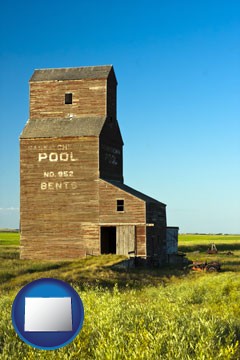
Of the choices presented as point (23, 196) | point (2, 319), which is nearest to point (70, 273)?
point (23, 196)

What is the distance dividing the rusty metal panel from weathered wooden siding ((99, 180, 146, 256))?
0.31 metres

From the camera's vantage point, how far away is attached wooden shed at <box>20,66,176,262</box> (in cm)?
4084

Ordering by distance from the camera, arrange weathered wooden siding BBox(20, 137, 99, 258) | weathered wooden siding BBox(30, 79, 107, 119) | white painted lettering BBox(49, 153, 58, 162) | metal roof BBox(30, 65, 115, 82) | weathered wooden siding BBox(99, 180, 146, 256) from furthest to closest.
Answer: metal roof BBox(30, 65, 115, 82) < weathered wooden siding BBox(30, 79, 107, 119) < white painted lettering BBox(49, 153, 58, 162) < weathered wooden siding BBox(20, 137, 99, 258) < weathered wooden siding BBox(99, 180, 146, 256)

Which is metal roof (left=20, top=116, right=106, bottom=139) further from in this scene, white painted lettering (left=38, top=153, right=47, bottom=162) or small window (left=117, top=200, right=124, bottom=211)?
small window (left=117, top=200, right=124, bottom=211)

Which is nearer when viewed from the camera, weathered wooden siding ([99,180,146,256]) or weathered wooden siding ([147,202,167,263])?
weathered wooden siding ([99,180,146,256])

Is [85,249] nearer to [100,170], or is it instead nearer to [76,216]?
[76,216]

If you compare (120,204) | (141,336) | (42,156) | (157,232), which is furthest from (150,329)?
(42,156)

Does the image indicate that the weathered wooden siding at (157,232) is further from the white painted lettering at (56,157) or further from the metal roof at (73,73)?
the metal roof at (73,73)

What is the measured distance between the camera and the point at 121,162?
47.4 meters

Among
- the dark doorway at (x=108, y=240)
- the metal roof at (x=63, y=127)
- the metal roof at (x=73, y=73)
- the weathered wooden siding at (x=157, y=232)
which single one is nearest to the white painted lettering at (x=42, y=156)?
the metal roof at (x=63, y=127)

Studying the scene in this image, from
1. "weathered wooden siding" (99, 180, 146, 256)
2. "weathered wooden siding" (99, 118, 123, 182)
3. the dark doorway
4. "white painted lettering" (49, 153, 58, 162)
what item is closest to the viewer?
"weathered wooden siding" (99, 180, 146, 256)

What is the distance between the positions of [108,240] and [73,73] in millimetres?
13849

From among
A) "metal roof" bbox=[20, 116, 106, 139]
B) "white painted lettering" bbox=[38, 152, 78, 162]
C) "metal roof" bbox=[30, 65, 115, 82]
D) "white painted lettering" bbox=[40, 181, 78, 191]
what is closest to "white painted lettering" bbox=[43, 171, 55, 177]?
"white painted lettering" bbox=[40, 181, 78, 191]

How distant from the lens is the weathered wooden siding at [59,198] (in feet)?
135
